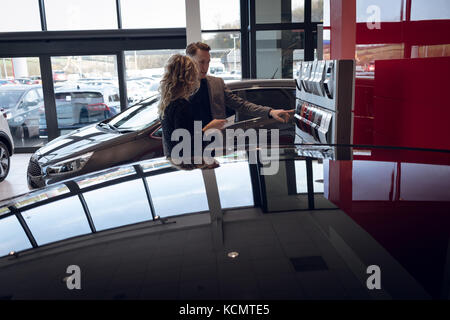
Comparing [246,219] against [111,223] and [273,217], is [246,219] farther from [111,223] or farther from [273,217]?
[111,223]

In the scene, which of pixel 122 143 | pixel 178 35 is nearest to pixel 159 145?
pixel 122 143

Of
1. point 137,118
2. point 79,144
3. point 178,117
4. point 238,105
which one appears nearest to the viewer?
point 178,117

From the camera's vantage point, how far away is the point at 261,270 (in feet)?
2.27

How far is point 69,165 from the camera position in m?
3.77

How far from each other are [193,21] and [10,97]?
3.91m

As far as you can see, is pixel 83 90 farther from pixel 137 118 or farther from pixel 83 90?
pixel 137 118

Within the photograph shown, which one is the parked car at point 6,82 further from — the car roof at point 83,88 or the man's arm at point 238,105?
the man's arm at point 238,105

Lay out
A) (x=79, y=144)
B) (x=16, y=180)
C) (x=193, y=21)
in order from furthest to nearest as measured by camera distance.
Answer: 1. (x=193, y=21)
2. (x=16, y=180)
3. (x=79, y=144)

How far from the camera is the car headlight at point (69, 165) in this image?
12.3 feet

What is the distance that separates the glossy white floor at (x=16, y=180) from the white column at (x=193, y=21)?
12.0 feet

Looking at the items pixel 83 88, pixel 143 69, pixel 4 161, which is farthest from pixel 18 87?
pixel 4 161

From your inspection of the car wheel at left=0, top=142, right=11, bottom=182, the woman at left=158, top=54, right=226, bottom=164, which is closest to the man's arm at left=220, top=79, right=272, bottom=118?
the woman at left=158, top=54, right=226, bottom=164

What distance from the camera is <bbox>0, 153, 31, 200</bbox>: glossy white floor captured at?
214 inches
